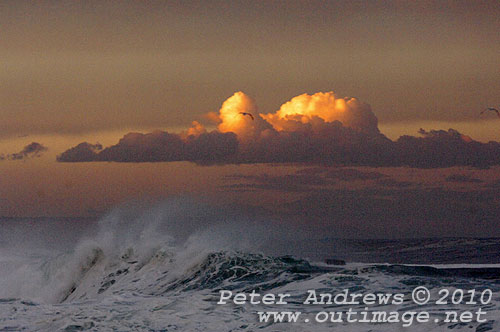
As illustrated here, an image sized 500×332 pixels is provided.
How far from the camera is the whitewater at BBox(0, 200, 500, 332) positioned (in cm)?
1873

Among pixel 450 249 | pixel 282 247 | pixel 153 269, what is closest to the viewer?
pixel 153 269

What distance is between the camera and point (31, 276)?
3419 centimetres

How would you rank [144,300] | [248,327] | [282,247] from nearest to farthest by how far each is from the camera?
[248,327]
[144,300]
[282,247]

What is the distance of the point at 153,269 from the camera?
2977 cm

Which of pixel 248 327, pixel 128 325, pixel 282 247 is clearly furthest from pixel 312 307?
pixel 282 247

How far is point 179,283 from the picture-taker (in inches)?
1049

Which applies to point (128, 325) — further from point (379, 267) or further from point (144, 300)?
point (379, 267)

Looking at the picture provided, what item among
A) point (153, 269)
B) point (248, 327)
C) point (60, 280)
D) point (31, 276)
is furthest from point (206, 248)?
point (248, 327)

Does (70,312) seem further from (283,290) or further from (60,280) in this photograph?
(60,280)

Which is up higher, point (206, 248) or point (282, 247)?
point (206, 248)

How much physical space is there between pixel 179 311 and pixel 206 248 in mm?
11337

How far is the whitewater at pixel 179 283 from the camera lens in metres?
18.7

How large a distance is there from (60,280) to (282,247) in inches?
1282

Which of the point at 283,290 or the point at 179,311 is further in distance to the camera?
the point at 283,290
